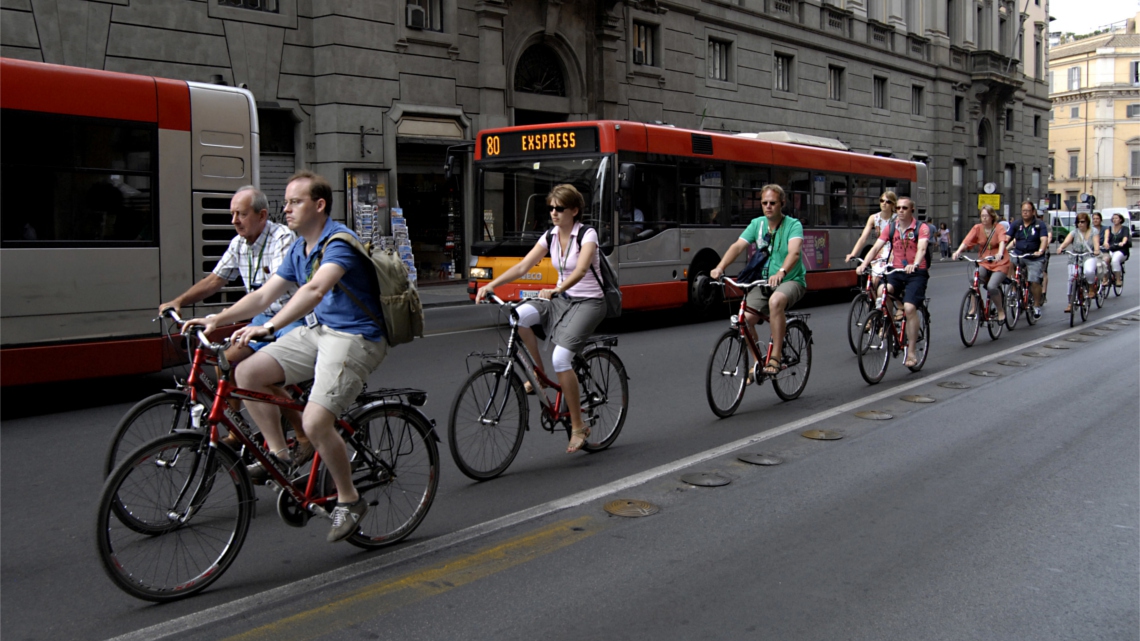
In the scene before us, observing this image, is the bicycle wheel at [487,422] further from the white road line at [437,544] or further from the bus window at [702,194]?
the bus window at [702,194]

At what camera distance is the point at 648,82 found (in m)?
28.2

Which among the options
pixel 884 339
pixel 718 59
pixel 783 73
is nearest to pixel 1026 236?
pixel 884 339

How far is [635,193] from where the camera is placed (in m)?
14.7

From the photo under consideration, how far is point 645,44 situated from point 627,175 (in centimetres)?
1587

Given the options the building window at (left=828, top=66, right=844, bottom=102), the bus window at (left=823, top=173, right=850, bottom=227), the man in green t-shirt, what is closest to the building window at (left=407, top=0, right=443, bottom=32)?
the bus window at (left=823, top=173, right=850, bottom=227)

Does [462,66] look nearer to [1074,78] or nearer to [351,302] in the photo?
[351,302]

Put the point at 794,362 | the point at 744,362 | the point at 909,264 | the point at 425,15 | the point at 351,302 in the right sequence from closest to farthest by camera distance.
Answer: the point at 351,302, the point at 744,362, the point at 794,362, the point at 909,264, the point at 425,15

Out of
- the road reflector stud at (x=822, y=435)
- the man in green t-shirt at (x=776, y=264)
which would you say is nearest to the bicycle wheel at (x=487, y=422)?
the road reflector stud at (x=822, y=435)

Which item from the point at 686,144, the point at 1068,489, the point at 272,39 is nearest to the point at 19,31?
the point at 272,39

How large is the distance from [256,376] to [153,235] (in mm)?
5007

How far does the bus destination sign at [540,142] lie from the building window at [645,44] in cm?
1419

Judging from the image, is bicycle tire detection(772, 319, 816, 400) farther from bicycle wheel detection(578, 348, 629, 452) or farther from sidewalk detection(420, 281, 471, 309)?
sidewalk detection(420, 281, 471, 309)

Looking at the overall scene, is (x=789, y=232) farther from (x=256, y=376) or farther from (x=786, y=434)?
(x=256, y=376)

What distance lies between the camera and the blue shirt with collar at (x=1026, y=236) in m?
14.7
